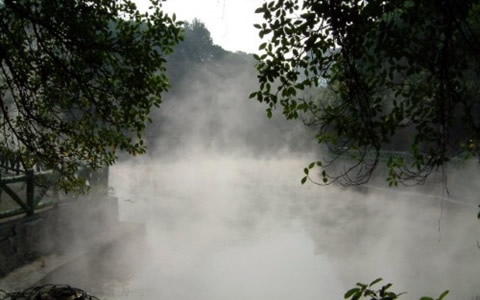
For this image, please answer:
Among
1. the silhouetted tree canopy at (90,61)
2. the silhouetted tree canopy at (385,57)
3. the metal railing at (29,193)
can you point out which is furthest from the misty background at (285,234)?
the silhouetted tree canopy at (90,61)

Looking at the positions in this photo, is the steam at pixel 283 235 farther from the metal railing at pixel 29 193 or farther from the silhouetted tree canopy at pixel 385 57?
the silhouetted tree canopy at pixel 385 57

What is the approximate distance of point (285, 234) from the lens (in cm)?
1450

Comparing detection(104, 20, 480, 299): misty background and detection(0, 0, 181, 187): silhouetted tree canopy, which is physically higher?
detection(0, 0, 181, 187): silhouetted tree canopy

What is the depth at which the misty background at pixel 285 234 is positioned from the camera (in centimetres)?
966

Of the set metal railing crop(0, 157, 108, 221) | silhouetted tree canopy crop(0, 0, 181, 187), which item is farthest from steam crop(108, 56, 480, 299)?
silhouetted tree canopy crop(0, 0, 181, 187)

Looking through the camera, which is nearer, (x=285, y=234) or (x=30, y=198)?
(x=30, y=198)

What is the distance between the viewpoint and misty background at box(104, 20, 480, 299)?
31.7 feet

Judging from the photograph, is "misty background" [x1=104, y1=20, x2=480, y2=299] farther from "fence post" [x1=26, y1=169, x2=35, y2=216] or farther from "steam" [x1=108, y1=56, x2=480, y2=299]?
"fence post" [x1=26, y1=169, x2=35, y2=216]

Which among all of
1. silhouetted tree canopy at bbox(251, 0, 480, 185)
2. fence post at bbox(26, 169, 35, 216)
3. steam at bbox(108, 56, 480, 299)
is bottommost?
steam at bbox(108, 56, 480, 299)

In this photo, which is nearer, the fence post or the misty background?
the fence post

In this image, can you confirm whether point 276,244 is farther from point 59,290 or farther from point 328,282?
point 59,290

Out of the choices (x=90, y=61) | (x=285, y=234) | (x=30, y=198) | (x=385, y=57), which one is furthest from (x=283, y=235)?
(x=385, y=57)

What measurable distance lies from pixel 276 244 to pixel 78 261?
7.32 meters

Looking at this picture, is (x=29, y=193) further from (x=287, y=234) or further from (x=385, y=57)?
(x=287, y=234)
